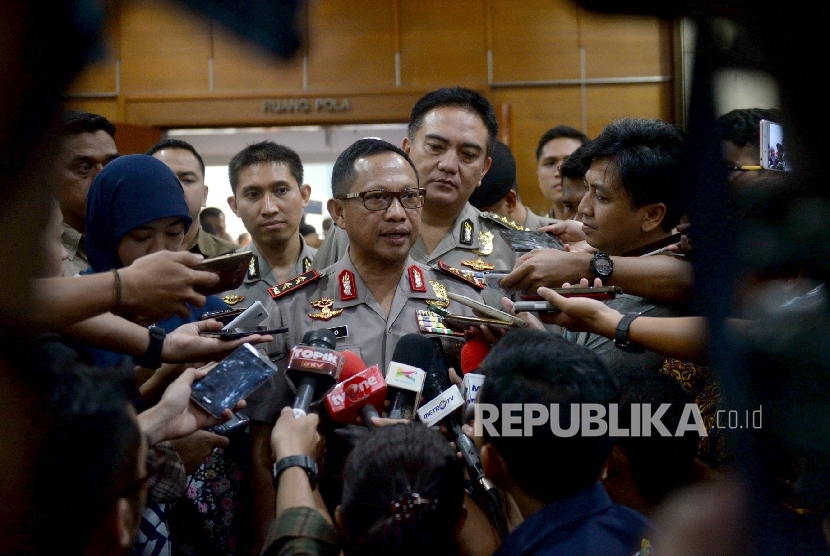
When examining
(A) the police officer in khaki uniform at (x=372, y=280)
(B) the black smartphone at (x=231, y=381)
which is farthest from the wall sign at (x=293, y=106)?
(B) the black smartphone at (x=231, y=381)

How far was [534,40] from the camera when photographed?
4047mm

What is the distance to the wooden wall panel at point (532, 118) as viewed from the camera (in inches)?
224

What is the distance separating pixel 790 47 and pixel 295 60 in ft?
2.78

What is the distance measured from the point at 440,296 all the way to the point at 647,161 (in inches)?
30.3

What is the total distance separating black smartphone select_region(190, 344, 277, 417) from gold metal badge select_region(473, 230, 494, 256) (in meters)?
1.58

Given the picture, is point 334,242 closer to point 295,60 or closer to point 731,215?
point 295,60

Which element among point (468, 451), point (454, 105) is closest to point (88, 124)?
point (454, 105)

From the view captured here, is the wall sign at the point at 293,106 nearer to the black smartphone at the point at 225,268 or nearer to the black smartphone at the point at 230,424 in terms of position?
the black smartphone at the point at 230,424

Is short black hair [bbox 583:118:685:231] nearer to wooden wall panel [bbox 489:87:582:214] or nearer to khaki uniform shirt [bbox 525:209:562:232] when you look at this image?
khaki uniform shirt [bbox 525:209:562:232]

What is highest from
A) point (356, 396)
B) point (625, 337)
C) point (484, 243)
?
point (484, 243)

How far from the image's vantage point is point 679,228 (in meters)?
2.01

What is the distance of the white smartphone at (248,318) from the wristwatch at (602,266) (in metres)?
0.85

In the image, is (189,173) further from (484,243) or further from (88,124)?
(484,243)

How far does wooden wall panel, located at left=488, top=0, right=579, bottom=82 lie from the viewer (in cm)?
153
